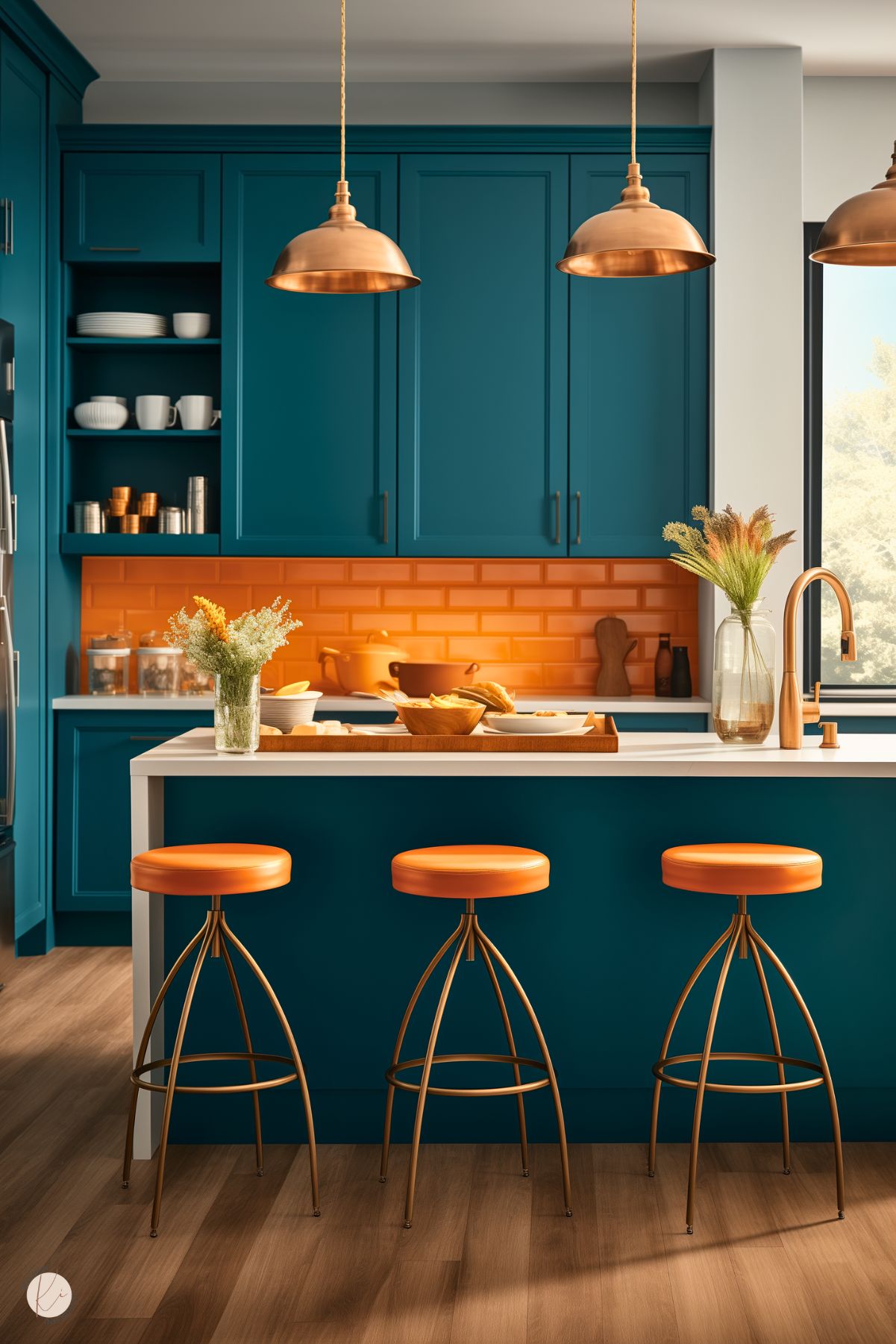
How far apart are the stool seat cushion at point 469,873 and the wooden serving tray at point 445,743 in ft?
1.11

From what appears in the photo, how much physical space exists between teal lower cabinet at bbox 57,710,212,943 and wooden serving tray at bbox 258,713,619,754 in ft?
6.26

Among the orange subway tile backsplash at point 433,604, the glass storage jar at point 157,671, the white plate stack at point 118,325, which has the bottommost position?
the glass storage jar at point 157,671

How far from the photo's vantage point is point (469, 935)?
9.34 feet

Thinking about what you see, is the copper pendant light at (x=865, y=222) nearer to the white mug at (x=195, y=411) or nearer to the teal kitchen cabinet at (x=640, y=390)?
the teal kitchen cabinet at (x=640, y=390)

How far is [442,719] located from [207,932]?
739 millimetres

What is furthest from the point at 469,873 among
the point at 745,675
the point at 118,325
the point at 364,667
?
the point at 118,325

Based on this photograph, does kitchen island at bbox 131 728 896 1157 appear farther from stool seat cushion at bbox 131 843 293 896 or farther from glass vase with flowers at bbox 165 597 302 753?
stool seat cushion at bbox 131 843 293 896

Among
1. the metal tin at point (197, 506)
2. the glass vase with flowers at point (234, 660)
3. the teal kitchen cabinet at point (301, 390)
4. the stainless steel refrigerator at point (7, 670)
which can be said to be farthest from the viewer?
the metal tin at point (197, 506)

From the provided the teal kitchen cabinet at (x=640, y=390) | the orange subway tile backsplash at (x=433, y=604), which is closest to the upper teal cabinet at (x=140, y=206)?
the orange subway tile backsplash at (x=433, y=604)

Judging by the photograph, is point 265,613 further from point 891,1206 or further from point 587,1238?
point 891,1206

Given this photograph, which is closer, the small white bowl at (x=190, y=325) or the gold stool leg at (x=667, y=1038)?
the gold stool leg at (x=667, y=1038)

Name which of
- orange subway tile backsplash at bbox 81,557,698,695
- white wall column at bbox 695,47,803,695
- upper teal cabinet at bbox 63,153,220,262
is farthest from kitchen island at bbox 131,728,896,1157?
upper teal cabinet at bbox 63,153,220,262

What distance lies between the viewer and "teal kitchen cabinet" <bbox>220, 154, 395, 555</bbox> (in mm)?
5039

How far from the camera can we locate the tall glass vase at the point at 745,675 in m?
3.29
